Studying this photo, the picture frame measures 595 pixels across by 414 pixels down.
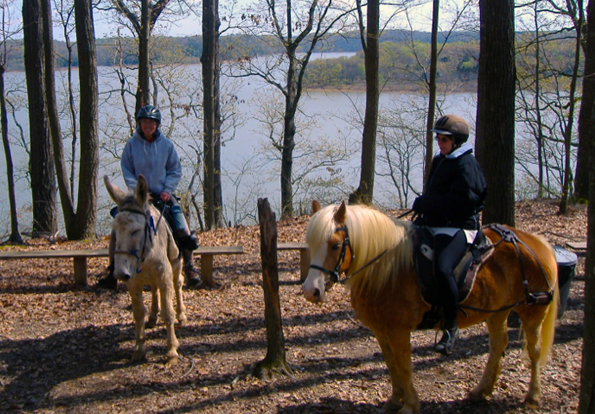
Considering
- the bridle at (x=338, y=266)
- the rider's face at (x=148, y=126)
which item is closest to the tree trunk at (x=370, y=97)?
the rider's face at (x=148, y=126)

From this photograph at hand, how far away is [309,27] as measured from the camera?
1739 cm

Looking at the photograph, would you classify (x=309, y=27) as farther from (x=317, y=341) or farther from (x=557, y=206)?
(x=317, y=341)

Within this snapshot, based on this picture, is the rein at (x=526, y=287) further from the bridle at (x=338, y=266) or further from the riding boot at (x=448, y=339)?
the bridle at (x=338, y=266)

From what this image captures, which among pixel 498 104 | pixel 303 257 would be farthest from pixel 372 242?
pixel 303 257

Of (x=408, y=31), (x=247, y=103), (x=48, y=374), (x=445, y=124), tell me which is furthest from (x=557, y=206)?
(x=247, y=103)

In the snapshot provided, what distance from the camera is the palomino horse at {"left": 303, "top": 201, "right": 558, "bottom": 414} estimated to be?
3578 millimetres

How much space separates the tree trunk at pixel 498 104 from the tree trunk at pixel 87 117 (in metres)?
8.17

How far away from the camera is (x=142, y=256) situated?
4.64m

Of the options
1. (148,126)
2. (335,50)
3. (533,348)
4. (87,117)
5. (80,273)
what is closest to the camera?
(533,348)

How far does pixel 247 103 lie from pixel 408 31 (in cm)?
779

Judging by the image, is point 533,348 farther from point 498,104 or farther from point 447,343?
point 498,104

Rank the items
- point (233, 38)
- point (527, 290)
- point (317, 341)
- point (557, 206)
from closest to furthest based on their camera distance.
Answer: point (527, 290) → point (317, 341) → point (557, 206) → point (233, 38)

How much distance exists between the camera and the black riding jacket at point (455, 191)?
379 centimetres

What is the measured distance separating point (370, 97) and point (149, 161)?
785 centimetres
